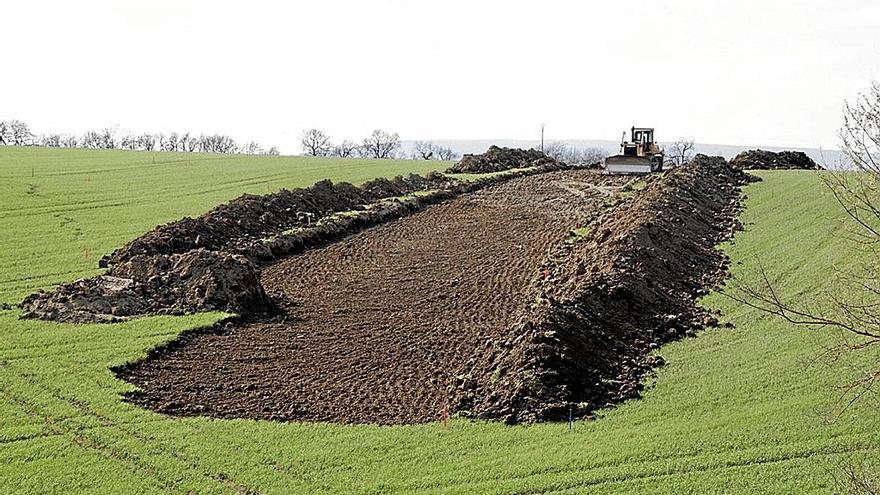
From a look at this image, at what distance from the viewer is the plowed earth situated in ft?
53.7

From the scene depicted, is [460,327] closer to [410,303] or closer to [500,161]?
[410,303]

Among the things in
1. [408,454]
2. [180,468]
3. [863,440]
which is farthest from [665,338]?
[180,468]

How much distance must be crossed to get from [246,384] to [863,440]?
1187 centimetres

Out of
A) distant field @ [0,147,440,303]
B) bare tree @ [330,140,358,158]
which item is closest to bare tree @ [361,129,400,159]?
bare tree @ [330,140,358,158]

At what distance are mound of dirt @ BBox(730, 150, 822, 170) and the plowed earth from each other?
22.8 meters

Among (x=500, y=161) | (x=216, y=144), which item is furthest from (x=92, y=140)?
(x=500, y=161)

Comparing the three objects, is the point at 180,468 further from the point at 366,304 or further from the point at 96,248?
the point at 96,248

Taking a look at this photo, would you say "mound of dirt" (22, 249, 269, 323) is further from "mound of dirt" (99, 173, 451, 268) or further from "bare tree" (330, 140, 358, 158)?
"bare tree" (330, 140, 358, 158)

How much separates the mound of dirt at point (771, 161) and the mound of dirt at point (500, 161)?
14681 mm

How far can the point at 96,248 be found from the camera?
30.6m

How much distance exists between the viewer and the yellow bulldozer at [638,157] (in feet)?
171

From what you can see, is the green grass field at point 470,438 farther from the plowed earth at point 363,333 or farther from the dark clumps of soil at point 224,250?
the dark clumps of soil at point 224,250

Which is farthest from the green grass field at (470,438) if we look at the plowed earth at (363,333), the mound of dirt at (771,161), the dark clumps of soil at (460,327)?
the mound of dirt at (771,161)

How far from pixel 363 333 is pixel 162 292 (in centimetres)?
649
